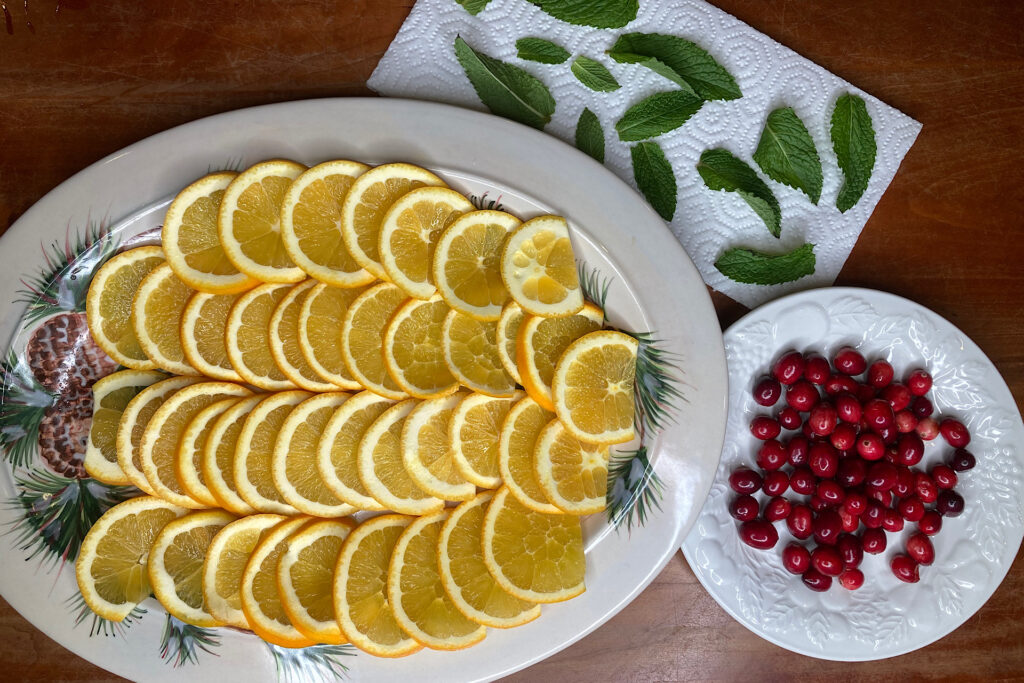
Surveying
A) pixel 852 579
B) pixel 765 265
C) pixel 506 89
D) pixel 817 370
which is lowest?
pixel 852 579

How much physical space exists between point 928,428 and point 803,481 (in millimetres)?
358

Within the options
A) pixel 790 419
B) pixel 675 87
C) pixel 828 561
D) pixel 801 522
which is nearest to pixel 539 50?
pixel 675 87

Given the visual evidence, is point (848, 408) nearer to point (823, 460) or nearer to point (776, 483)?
point (823, 460)

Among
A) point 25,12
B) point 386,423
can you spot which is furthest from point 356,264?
point 25,12

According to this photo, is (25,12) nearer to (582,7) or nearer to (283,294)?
(283,294)

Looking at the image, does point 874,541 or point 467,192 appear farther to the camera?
point 874,541

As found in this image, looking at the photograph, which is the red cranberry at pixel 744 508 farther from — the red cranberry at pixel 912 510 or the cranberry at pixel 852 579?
the red cranberry at pixel 912 510

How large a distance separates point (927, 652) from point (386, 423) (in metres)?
1.63

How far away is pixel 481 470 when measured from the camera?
1.41 meters

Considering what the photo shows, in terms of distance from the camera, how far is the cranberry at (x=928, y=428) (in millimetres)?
1575

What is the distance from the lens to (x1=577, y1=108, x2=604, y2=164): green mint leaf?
5.01 ft

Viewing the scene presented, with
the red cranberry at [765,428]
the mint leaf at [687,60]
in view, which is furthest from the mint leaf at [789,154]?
the red cranberry at [765,428]

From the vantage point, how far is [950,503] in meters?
1.55

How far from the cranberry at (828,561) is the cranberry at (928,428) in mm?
385
